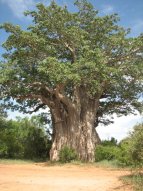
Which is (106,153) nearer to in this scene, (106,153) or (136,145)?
Answer: (106,153)

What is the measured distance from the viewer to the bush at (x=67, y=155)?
21547mm

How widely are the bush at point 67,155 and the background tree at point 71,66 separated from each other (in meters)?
0.80

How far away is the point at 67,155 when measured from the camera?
2156 cm

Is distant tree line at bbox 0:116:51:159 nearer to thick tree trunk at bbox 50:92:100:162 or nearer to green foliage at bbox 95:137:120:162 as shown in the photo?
thick tree trunk at bbox 50:92:100:162

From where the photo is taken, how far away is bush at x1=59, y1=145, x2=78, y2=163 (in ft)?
70.7

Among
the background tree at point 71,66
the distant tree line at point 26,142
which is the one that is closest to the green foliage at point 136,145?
the background tree at point 71,66

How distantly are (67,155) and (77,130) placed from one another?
221cm

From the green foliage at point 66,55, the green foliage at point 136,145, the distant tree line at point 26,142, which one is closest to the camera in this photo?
the green foliage at point 136,145

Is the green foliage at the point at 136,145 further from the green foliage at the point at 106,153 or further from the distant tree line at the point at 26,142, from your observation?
the distant tree line at the point at 26,142

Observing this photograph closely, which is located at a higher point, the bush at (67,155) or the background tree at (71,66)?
the background tree at (71,66)

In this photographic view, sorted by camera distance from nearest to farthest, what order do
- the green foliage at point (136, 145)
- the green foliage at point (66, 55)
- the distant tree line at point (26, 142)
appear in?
the green foliage at point (136, 145)
the green foliage at point (66, 55)
the distant tree line at point (26, 142)

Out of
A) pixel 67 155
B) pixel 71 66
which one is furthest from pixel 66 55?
pixel 67 155

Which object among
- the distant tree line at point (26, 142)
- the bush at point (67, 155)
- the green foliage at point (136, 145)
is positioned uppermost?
the distant tree line at point (26, 142)

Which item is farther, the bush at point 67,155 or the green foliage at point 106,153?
the bush at point 67,155
